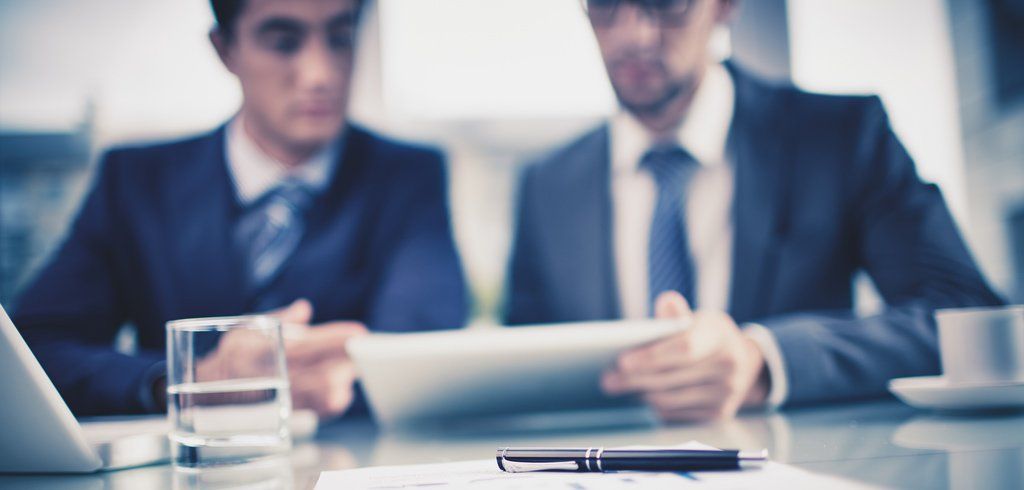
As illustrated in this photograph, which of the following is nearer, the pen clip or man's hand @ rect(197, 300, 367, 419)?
the pen clip

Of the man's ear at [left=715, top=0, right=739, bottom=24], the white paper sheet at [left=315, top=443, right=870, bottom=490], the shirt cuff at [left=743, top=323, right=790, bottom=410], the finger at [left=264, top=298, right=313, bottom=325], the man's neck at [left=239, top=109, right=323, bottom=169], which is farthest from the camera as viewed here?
the man's ear at [left=715, top=0, right=739, bottom=24]

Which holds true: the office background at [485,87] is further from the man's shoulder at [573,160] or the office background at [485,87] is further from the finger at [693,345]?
the finger at [693,345]

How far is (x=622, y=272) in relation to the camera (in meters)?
1.83

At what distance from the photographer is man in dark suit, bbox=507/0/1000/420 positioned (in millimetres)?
1773

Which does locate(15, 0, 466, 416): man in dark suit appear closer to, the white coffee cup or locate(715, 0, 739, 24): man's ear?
locate(715, 0, 739, 24): man's ear

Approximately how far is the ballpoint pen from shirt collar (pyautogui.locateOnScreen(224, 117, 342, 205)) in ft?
4.12

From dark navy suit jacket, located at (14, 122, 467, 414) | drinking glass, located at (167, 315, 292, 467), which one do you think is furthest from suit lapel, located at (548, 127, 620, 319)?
drinking glass, located at (167, 315, 292, 467)

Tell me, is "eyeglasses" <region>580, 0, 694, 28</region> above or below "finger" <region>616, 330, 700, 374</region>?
above

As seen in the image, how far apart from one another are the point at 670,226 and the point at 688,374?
0.77 meters

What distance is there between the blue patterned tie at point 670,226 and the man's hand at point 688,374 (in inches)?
25.2

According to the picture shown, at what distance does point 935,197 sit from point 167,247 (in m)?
1.80

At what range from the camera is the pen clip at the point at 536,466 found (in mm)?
673

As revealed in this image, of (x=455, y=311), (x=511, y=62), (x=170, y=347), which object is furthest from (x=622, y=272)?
(x=170, y=347)

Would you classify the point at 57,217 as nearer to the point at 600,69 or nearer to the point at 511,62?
the point at 511,62
